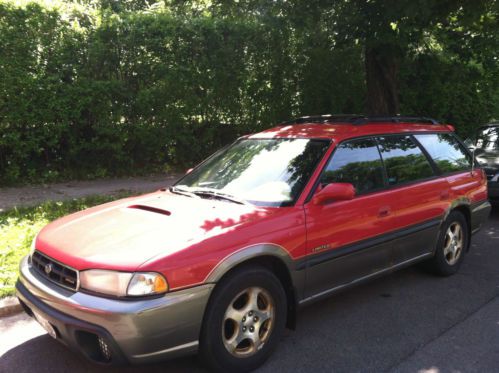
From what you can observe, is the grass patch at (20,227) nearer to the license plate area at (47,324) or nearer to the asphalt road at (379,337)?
the asphalt road at (379,337)

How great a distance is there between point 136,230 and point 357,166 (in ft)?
6.47

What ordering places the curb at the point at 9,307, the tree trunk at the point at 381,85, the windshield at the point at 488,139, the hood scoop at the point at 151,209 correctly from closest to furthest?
1. the hood scoop at the point at 151,209
2. the curb at the point at 9,307
3. the windshield at the point at 488,139
4. the tree trunk at the point at 381,85

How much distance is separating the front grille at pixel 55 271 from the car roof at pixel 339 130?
7.22 ft

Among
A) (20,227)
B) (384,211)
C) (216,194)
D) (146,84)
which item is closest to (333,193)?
(384,211)

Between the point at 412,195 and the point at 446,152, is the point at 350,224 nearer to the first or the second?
the point at 412,195

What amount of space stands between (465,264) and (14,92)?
716cm

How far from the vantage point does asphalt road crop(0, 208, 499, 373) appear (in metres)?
3.31

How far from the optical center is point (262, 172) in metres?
4.00

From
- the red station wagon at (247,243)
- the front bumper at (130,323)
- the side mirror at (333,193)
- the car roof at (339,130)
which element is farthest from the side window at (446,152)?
the front bumper at (130,323)

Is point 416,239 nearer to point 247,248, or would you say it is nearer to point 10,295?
point 247,248

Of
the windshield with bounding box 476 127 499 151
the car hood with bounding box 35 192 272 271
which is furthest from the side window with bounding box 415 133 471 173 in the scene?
the windshield with bounding box 476 127 499 151

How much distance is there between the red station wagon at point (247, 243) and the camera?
110 inches

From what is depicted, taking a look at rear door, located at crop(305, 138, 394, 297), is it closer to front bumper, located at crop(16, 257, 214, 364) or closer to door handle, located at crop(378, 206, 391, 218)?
door handle, located at crop(378, 206, 391, 218)

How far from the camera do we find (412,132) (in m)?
4.94
